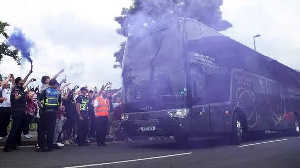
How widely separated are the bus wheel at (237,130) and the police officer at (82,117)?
4.98 meters

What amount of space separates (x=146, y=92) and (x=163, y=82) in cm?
63

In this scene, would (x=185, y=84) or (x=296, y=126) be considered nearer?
(x=185, y=84)

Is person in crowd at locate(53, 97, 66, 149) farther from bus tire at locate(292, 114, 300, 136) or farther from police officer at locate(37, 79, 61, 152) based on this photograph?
bus tire at locate(292, 114, 300, 136)

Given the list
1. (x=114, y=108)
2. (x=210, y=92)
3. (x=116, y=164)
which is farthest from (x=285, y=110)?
(x=116, y=164)

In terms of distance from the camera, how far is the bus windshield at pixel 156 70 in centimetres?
912

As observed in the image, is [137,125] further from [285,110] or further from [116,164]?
[285,110]

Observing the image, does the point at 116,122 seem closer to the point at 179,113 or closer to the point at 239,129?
the point at 179,113

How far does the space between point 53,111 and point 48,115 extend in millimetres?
178

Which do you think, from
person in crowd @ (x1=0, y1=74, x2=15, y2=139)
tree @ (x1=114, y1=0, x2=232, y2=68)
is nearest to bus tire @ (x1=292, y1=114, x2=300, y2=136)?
tree @ (x1=114, y1=0, x2=232, y2=68)

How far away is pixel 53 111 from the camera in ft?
28.2

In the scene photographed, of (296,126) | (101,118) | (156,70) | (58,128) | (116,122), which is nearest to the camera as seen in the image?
(156,70)

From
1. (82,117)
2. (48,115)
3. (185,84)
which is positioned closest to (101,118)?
(82,117)

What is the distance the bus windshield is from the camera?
9125 millimetres

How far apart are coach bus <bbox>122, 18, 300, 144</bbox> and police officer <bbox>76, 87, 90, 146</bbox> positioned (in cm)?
138
